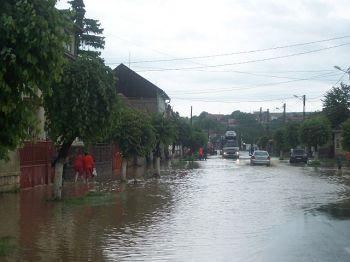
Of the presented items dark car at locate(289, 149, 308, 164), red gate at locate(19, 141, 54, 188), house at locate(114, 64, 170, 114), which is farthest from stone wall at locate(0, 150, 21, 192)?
house at locate(114, 64, 170, 114)

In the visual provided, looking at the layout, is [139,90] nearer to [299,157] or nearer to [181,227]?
[299,157]

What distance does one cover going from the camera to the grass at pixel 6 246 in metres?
10.4

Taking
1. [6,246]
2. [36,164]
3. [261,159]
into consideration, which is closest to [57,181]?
[36,164]

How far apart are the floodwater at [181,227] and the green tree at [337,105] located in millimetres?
57016

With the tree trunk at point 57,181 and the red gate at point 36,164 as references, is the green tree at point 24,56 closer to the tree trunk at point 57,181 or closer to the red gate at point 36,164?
the tree trunk at point 57,181

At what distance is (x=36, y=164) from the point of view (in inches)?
1005

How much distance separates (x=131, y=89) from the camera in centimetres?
7125

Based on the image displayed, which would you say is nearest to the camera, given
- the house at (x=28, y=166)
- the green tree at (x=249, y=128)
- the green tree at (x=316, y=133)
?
the house at (x=28, y=166)

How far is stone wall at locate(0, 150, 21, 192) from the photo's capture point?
21797 mm

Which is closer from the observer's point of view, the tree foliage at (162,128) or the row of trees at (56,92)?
the row of trees at (56,92)

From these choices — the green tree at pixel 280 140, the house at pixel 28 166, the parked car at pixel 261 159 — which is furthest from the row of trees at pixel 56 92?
the green tree at pixel 280 140

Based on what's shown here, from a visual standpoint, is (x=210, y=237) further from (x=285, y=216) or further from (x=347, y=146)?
(x=347, y=146)

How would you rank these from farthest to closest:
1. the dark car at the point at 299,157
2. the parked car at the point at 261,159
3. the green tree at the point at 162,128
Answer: the dark car at the point at 299,157 → the parked car at the point at 261,159 → the green tree at the point at 162,128

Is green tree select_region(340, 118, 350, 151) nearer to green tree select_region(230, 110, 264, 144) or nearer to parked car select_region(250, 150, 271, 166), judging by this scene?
parked car select_region(250, 150, 271, 166)
